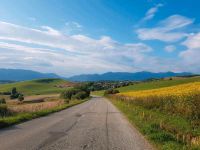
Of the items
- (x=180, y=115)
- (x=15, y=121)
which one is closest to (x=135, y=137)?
(x=180, y=115)

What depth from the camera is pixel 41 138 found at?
13.1 metres

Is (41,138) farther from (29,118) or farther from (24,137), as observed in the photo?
(29,118)

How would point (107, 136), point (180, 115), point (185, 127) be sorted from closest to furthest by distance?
point (107, 136) → point (185, 127) → point (180, 115)

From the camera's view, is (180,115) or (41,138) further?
(180,115)

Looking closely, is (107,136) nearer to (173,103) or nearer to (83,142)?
(83,142)

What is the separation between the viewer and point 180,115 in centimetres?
2056

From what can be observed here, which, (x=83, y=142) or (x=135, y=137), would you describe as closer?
(x=83, y=142)

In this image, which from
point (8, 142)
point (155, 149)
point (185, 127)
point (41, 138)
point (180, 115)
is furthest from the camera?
point (180, 115)

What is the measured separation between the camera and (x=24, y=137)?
1345 centimetres

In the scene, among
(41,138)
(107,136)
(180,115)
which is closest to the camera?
(41,138)

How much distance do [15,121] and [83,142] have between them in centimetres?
1014

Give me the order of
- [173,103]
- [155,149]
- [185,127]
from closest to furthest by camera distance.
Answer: [155,149], [185,127], [173,103]

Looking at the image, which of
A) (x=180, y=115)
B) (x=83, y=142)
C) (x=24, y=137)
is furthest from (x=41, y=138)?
(x=180, y=115)

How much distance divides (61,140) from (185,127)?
689cm
